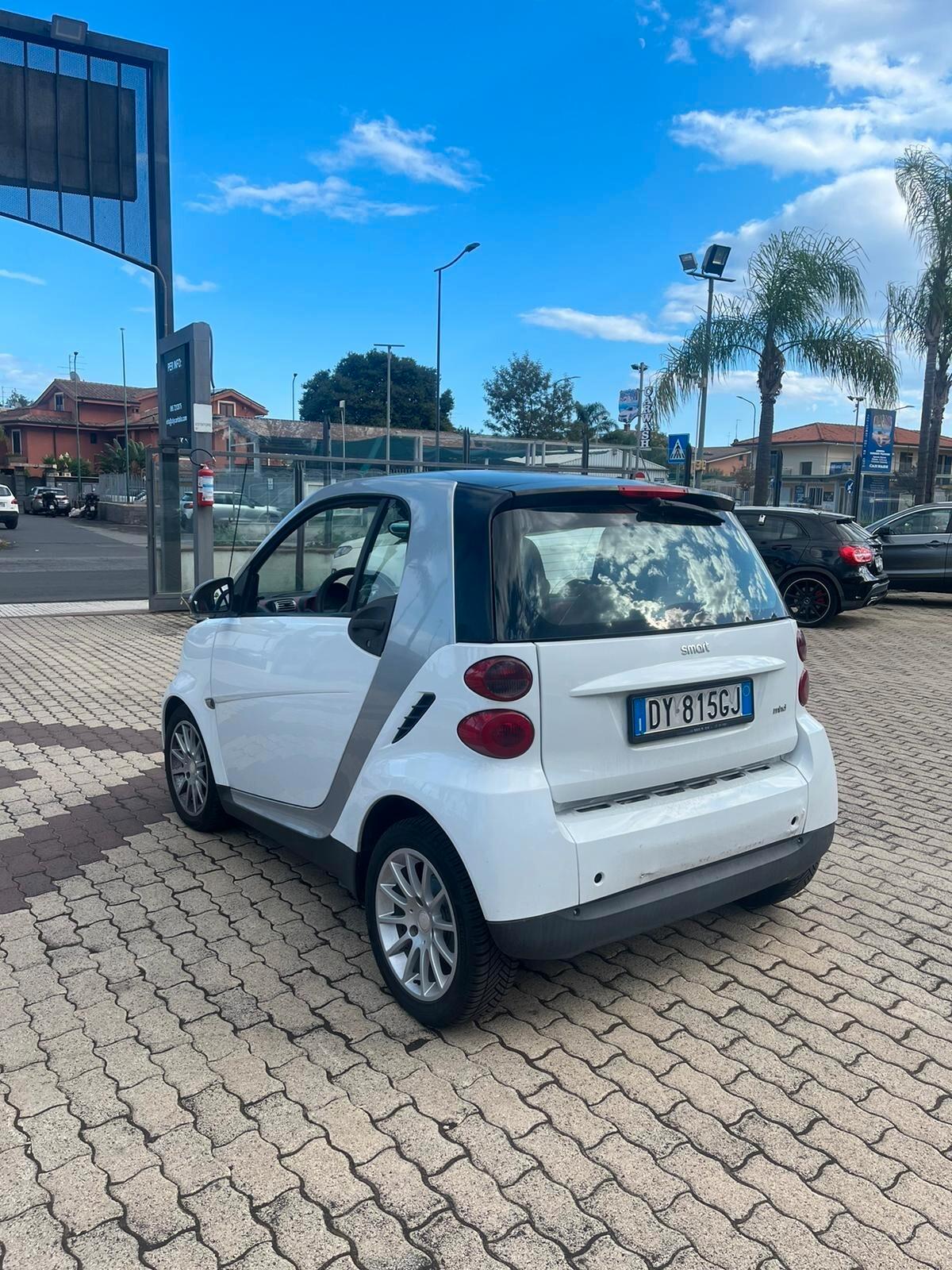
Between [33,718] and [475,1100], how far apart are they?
5673mm

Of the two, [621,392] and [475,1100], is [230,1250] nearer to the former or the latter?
[475,1100]

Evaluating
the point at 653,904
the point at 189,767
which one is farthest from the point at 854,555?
the point at 653,904

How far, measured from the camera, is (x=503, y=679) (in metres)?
2.72

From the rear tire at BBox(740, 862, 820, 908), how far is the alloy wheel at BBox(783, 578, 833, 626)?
973 centimetres

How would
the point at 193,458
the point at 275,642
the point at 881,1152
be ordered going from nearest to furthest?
the point at 881,1152 < the point at 275,642 < the point at 193,458

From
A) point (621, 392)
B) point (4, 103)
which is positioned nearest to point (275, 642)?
point (4, 103)

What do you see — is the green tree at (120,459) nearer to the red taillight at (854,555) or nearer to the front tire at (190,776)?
the red taillight at (854,555)

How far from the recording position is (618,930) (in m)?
2.82

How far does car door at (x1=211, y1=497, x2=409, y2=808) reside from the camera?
131 inches

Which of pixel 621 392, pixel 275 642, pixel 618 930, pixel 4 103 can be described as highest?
pixel 4 103

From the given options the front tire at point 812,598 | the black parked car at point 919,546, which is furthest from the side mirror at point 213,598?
the black parked car at point 919,546

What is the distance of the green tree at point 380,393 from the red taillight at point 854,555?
84.9 m

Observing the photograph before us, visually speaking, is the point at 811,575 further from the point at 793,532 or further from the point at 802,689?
the point at 802,689

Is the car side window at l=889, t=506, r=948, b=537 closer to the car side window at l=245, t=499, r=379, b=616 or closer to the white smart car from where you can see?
the white smart car
